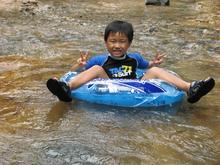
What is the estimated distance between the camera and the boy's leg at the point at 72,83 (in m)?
4.89

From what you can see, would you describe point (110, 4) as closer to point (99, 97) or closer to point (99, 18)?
point (99, 18)

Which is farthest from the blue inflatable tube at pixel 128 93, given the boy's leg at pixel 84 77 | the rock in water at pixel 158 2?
A: the rock in water at pixel 158 2

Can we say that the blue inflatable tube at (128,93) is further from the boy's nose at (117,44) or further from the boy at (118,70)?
the boy's nose at (117,44)

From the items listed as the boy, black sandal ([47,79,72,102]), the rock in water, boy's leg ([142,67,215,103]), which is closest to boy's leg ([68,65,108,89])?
the boy

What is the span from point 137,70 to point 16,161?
91.4 inches

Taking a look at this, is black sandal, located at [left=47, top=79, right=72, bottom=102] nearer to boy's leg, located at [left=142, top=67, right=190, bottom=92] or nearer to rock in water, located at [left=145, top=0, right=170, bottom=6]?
boy's leg, located at [left=142, top=67, right=190, bottom=92]

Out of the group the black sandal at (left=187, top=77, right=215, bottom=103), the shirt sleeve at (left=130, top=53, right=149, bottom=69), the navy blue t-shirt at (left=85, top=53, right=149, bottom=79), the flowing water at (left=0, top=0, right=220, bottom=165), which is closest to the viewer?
the flowing water at (left=0, top=0, right=220, bottom=165)

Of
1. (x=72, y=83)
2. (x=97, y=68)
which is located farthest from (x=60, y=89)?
(x=97, y=68)

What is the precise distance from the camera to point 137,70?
569cm

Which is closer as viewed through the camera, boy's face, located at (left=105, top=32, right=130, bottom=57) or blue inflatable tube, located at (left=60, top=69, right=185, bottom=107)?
blue inflatable tube, located at (left=60, top=69, right=185, bottom=107)

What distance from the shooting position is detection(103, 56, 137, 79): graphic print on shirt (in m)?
5.39

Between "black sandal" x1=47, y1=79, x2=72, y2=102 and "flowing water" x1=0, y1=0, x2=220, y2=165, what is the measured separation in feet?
0.39

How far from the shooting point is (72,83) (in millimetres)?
5164

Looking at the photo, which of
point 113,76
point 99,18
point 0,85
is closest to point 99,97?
point 113,76
